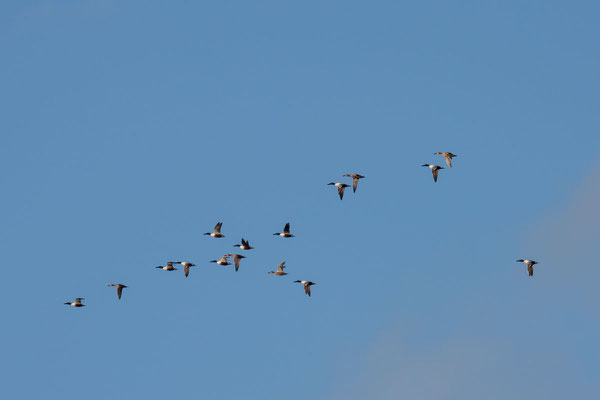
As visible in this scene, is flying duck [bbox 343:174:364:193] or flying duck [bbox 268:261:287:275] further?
flying duck [bbox 268:261:287:275]

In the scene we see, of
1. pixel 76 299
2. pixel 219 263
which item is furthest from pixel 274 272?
pixel 76 299

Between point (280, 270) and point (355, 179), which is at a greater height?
point (355, 179)

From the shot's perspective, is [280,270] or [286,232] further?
[280,270]

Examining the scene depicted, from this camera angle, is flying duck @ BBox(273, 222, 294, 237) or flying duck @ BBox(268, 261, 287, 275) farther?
flying duck @ BBox(268, 261, 287, 275)

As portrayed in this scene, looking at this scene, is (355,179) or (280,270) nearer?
(355,179)

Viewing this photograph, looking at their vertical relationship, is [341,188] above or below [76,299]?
above

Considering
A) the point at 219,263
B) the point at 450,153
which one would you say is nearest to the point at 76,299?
the point at 219,263

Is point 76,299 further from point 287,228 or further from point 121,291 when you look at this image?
point 287,228

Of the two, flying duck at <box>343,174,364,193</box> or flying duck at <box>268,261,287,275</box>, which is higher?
flying duck at <box>343,174,364,193</box>

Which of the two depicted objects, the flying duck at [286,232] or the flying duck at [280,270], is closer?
the flying duck at [286,232]

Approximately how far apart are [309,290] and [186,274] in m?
10.0

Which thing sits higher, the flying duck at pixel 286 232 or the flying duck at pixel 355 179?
the flying duck at pixel 355 179

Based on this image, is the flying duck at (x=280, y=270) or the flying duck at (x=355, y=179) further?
the flying duck at (x=280, y=270)

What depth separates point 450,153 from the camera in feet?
399
